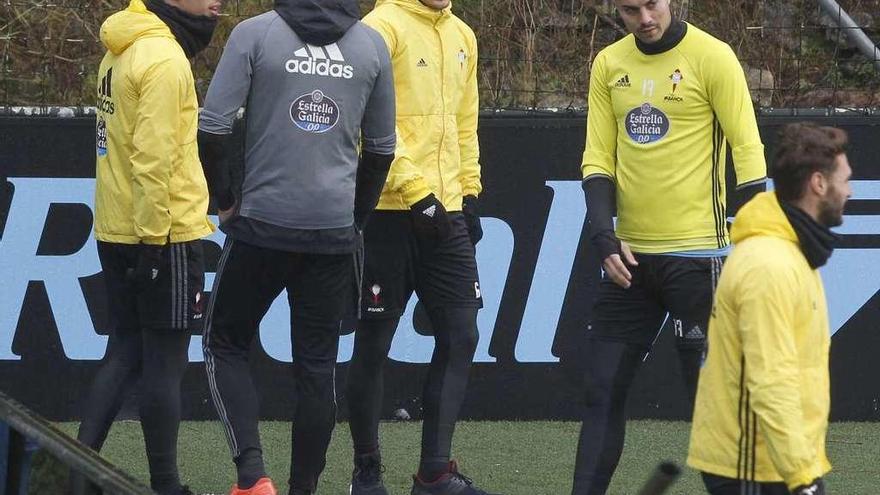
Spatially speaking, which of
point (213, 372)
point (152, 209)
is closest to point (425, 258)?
point (213, 372)

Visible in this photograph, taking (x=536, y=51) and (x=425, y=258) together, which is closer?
(x=425, y=258)

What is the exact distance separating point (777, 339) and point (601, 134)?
195 cm

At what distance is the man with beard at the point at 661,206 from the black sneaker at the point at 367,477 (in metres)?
0.84

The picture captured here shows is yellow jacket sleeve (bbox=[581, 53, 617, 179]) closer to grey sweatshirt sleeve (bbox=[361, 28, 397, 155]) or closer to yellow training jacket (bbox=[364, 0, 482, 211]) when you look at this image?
yellow training jacket (bbox=[364, 0, 482, 211])

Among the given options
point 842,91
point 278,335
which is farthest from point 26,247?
point 842,91

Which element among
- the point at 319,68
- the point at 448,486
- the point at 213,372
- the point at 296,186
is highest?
the point at 319,68

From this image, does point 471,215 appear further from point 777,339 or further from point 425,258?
point 777,339

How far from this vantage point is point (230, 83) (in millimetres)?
5152

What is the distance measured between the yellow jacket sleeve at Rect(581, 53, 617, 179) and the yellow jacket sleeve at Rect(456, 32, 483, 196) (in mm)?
646

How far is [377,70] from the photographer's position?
5293 mm

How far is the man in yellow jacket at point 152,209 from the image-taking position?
Result: 5.38 m

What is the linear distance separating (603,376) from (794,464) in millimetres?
1678

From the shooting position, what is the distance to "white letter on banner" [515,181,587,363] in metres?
7.37

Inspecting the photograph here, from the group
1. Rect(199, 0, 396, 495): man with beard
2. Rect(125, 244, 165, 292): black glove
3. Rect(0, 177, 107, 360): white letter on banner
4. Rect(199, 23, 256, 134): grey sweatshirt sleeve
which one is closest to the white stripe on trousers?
Rect(199, 0, 396, 495): man with beard
